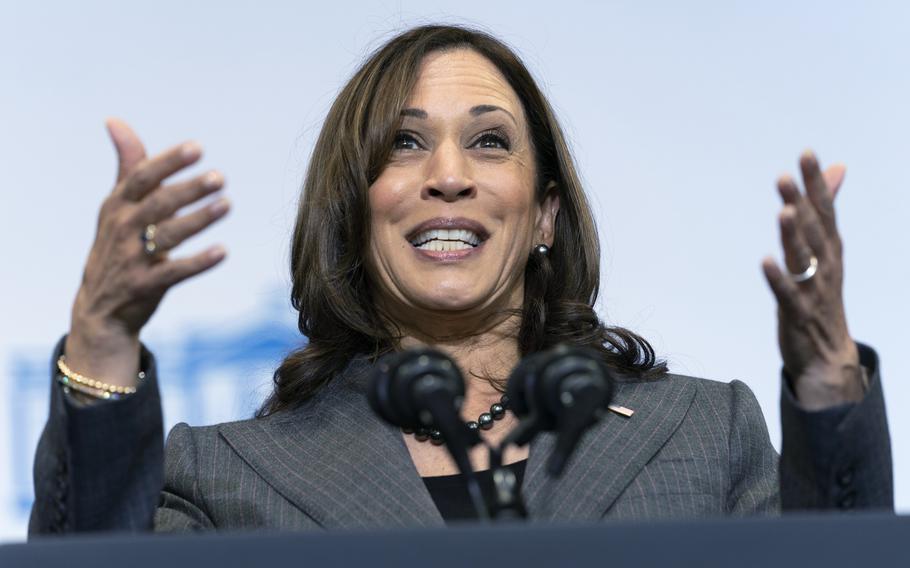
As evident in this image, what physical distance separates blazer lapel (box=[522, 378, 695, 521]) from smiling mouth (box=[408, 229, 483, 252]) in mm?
340

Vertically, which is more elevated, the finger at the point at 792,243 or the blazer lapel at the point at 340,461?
the finger at the point at 792,243

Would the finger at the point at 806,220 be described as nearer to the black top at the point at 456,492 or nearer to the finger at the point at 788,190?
the finger at the point at 788,190

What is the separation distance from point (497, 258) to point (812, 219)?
0.78 metres

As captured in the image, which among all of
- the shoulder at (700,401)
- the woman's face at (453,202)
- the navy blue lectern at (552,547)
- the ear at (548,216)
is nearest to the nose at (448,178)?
the woman's face at (453,202)

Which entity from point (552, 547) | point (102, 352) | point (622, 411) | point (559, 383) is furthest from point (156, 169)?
point (622, 411)

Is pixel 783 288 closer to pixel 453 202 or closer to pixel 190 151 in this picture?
pixel 190 151

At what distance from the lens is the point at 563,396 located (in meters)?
1.14

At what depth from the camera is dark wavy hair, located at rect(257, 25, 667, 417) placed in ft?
7.00

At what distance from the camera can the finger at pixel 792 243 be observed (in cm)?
135

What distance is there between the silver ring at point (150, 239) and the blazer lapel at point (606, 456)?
1.95 feet

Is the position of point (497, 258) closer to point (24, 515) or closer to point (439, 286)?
point (439, 286)

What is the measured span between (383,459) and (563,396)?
0.75m

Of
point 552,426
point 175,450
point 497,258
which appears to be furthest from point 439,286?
point 552,426

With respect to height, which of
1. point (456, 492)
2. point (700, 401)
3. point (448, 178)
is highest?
point (448, 178)
